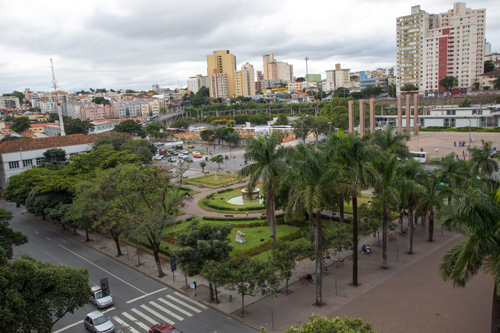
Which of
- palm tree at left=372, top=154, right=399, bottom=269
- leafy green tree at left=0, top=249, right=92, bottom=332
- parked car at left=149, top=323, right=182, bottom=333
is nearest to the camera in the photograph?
leafy green tree at left=0, top=249, right=92, bottom=332

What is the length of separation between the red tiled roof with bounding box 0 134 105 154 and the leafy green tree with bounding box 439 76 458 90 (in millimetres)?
108819

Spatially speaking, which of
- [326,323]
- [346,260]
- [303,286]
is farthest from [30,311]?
[346,260]

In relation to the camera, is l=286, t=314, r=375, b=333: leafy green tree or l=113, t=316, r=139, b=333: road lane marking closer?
l=286, t=314, r=375, b=333: leafy green tree

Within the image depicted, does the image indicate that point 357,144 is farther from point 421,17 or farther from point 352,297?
point 421,17

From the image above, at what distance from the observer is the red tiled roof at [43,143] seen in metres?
55.2

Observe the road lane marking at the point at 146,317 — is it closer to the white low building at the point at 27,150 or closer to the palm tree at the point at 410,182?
the palm tree at the point at 410,182

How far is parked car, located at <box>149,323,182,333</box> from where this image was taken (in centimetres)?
1656

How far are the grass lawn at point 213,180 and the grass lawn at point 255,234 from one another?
59.0 ft

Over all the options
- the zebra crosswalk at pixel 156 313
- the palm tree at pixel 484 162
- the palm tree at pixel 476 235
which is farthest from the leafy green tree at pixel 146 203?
the palm tree at pixel 484 162

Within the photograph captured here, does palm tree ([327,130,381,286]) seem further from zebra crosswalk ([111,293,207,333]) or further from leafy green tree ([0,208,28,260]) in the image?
leafy green tree ([0,208,28,260])

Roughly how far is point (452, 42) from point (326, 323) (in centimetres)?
13784

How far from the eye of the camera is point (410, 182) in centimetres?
2162

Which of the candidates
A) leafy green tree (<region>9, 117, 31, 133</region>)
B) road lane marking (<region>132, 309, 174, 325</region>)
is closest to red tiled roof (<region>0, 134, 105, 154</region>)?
road lane marking (<region>132, 309, 174, 325</region>)

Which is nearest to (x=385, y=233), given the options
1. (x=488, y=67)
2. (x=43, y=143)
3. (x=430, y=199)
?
(x=430, y=199)
